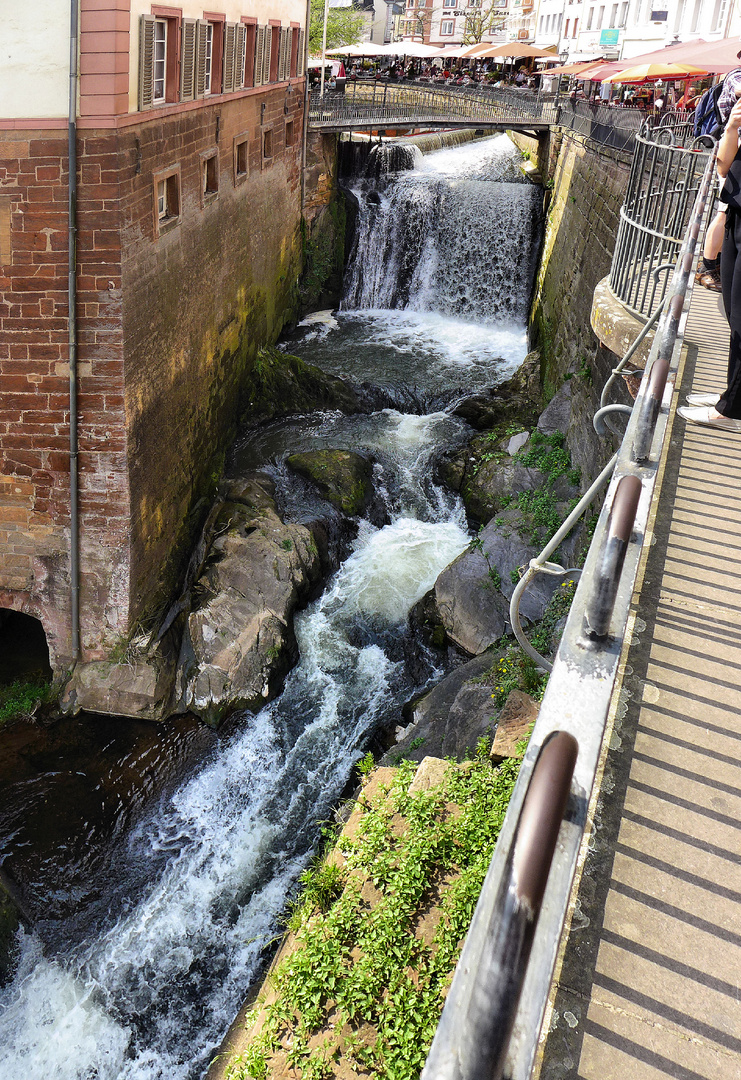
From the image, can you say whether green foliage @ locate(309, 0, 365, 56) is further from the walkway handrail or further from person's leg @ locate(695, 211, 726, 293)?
the walkway handrail

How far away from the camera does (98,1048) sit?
7.00 m

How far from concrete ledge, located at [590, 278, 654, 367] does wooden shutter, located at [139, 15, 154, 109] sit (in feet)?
17.1

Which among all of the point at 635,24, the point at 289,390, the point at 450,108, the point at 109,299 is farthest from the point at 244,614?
the point at 635,24

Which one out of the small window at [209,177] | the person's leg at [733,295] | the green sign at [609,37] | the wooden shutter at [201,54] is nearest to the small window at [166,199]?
the small window at [209,177]

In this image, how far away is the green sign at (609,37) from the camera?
42562 mm

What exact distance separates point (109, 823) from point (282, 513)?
528cm

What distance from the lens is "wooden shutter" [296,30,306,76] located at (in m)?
18.9

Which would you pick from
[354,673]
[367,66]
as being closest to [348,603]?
[354,673]

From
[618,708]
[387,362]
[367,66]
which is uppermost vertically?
[367,66]

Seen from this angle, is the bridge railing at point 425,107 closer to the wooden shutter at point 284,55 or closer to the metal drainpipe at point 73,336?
the wooden shutter at point 284,55

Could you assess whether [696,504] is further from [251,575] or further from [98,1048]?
[251,575]

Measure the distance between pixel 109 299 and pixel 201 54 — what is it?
476 cm

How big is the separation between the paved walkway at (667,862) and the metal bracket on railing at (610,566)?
0.68m

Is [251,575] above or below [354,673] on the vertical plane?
above
